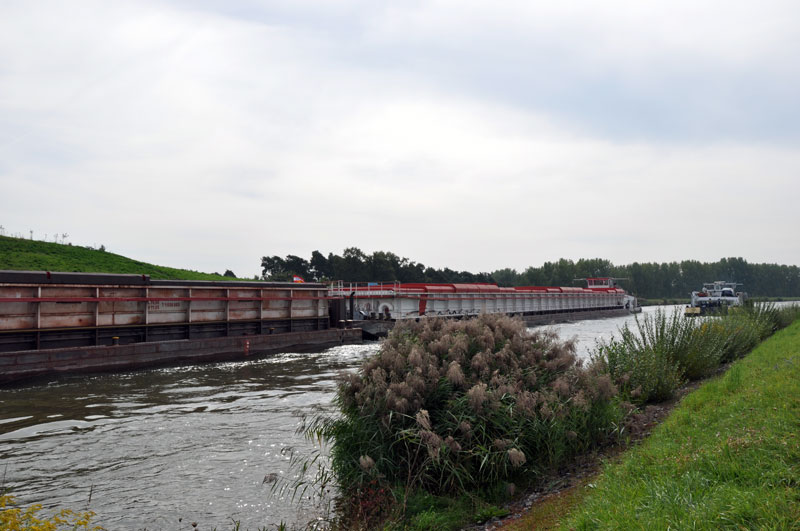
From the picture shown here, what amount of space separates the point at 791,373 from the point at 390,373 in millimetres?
6935

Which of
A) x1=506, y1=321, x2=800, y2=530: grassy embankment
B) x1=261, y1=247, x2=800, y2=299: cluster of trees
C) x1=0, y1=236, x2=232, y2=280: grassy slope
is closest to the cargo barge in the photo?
x1=506, y1=321, x2=800, y2=530: grassy embankment

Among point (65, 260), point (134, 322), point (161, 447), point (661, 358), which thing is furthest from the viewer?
point (65, 260)

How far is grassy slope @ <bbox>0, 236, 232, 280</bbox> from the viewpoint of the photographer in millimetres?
43000

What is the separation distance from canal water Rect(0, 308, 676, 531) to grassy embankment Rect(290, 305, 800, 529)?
0.96 m

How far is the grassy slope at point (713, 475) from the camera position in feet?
13.8

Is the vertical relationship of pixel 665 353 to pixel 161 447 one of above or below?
above

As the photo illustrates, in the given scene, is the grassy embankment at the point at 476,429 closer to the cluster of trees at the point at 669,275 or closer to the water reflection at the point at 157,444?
the water reflection at the point at 157,444

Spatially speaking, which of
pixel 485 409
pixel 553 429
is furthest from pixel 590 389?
pixel 485 409

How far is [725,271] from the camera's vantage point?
579 feet

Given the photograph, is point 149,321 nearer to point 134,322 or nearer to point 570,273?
point 134,322

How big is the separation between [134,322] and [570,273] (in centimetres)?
13641

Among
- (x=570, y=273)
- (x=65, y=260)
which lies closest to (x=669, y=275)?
(x=570, y=273)

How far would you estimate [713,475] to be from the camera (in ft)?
16.9

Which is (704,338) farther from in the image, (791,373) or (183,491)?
(183,491)
